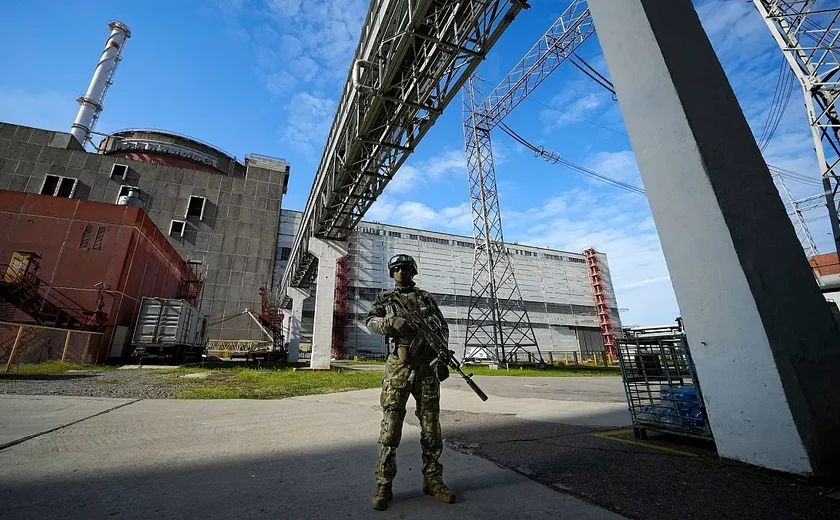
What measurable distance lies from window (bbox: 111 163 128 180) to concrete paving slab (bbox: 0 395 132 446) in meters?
33.9

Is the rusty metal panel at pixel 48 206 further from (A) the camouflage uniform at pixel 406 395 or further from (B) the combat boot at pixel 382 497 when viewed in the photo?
(B) the combat boot at pixel 382 497

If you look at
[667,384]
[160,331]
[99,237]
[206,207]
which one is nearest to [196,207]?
[206,207]

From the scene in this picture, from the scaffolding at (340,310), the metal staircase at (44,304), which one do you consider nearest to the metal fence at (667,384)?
the metal staircase at (44,304)

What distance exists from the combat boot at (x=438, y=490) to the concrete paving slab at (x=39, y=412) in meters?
4.01

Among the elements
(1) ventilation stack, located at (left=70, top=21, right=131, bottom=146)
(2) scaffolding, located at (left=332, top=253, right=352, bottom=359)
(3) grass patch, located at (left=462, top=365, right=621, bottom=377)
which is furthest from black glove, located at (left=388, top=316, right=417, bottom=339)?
(1) ventilation stack, located at (left=70, top=21, right=131, bottom=146)

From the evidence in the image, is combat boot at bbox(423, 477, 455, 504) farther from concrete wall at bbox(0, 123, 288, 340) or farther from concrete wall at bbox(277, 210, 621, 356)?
concrete wall at bbox(277, 210, 621, 356)

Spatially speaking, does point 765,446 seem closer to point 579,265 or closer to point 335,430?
point 335,430

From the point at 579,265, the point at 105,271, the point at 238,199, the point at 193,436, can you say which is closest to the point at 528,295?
the point at 579,265

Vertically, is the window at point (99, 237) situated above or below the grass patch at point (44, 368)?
above

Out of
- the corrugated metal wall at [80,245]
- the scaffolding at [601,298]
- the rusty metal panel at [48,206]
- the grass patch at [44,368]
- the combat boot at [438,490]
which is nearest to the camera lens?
the combat boot at [438,490]

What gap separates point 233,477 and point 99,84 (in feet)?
187

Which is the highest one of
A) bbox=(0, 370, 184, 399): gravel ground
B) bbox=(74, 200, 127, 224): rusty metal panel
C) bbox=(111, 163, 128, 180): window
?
bbox=(111, 163, 128, 180): window

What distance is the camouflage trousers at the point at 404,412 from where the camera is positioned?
7.31 ft

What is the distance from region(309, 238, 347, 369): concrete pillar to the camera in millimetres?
15312
